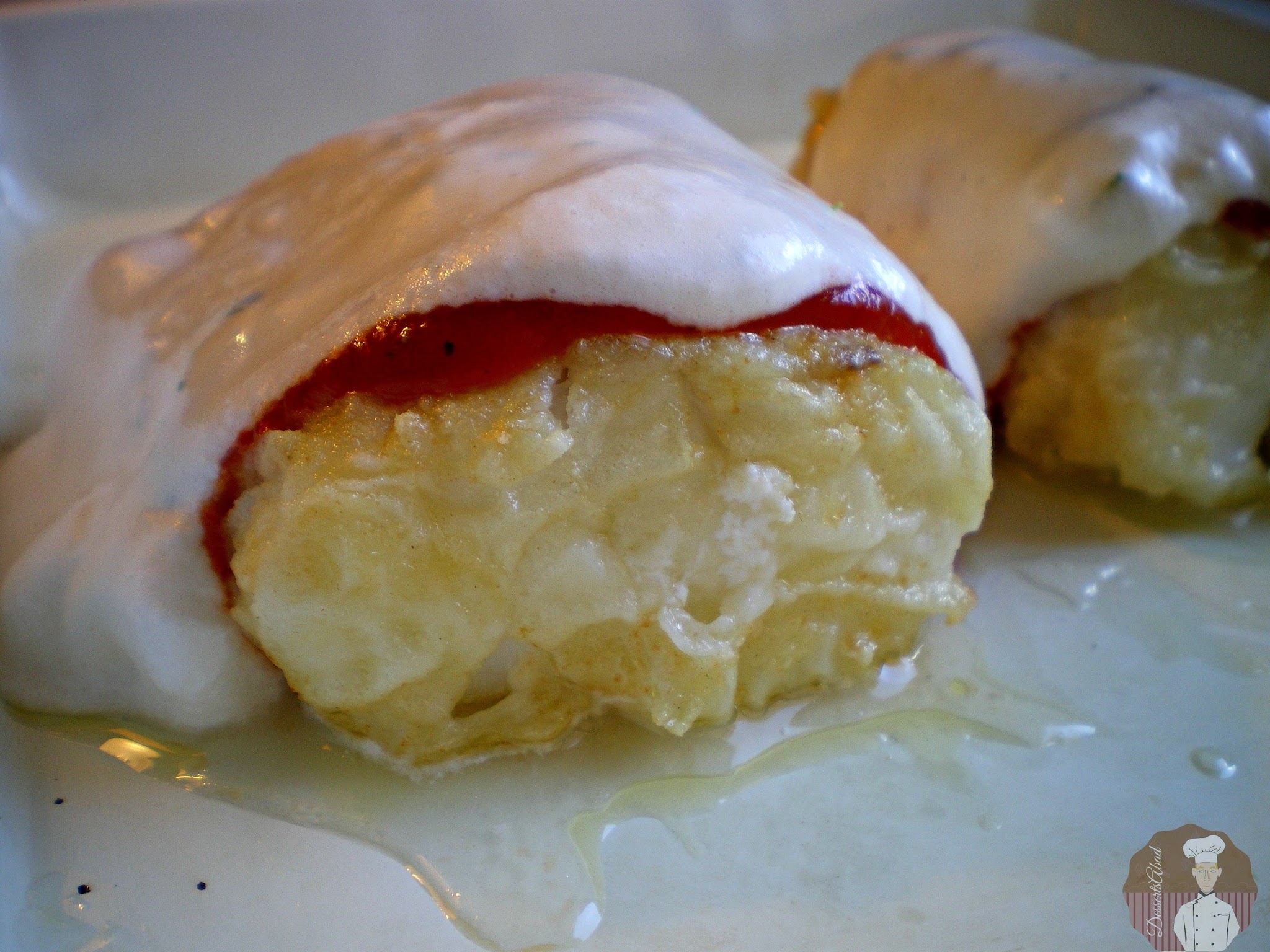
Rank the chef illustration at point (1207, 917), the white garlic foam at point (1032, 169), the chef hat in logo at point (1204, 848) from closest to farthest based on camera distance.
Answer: the chef illustration at point (1207, 917) < the chef hat in logo at point (1204, 848) < the white garlic foam at point (1032, 169)

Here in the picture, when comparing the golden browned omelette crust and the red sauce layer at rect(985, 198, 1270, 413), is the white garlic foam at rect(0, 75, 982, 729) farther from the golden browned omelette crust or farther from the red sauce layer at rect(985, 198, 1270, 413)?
the red sauce layer at rect(985, 198, 1270, 413)

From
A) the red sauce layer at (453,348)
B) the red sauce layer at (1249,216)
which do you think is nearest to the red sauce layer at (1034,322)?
the red sauce layer at (1249,216)

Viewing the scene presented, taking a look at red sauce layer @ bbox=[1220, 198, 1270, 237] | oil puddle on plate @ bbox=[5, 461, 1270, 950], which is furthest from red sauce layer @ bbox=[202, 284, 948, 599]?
red sauce layer @ bbox=[1220, 198, 1270, 237]

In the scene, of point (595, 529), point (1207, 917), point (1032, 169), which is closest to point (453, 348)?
point (595, 529)

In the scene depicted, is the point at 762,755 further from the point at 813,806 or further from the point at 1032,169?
the point at 1032,169

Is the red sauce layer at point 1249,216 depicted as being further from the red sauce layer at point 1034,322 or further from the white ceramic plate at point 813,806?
the white ceramic plate at point 813,806

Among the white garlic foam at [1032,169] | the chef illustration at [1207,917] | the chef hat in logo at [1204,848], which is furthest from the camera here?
the white garlic foam at [1032,169]
